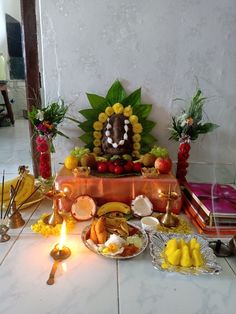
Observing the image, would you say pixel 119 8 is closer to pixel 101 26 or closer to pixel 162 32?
pixel 101 26

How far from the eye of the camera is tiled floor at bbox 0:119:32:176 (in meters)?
1.22

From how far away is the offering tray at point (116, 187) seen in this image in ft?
3.13

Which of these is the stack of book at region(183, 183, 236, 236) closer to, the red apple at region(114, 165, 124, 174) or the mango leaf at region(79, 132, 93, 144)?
the red apple at region(114, 165, 124, 174)

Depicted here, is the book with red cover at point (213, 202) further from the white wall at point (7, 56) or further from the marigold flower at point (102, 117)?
the white wall at point (7, 56)

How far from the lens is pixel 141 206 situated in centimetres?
96

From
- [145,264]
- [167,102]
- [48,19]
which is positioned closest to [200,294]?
[145,264]

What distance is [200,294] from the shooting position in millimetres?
615

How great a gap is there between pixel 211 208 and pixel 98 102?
62 centimetres

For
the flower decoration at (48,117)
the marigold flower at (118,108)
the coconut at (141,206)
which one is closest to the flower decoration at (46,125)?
the flower decoration at (48,117)

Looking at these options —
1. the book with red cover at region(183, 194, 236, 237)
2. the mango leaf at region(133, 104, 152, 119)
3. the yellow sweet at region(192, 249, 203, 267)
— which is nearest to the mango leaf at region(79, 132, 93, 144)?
the mango leaf at region(133, 104, 152, 119)

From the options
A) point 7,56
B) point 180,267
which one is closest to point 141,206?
point 180,267

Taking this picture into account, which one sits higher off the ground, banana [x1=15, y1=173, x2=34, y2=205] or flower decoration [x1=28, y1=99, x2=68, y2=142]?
flower decoration [x1=28, y1=99, x2=68, y2=142]

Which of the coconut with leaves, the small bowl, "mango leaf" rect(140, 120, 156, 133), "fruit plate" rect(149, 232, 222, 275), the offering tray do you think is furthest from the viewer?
"mango leaf" rect(140, 120, 156, 133)

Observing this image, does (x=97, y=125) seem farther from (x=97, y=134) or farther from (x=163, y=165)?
(x=163, y=165)
